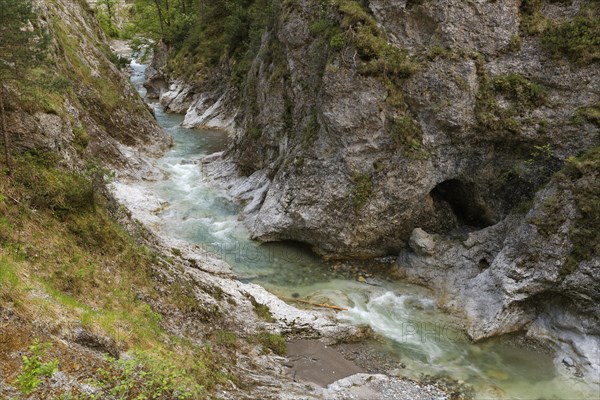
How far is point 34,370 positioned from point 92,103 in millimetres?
26041

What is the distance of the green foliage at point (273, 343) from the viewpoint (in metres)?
14.0

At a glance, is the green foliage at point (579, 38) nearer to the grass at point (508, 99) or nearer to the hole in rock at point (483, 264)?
the grass at point (508, 99)

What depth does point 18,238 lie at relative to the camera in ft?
36.5

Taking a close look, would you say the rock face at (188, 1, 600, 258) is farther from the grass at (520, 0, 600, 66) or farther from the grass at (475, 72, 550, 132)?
the grass at (520, 0, 600, 66)

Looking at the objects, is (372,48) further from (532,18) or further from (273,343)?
(273,343)

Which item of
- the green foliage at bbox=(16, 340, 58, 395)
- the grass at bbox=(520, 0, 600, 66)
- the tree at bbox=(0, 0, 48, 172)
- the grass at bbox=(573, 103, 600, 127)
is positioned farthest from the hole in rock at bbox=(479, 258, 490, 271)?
the tree at bbox=(0, 0, 48, 172)

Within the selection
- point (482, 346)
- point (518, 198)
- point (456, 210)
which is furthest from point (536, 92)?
point (482, 346)

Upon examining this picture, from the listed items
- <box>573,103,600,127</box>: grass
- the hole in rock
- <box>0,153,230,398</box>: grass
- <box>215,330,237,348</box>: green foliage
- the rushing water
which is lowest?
<box>215,330,237,348</box>: green foliage

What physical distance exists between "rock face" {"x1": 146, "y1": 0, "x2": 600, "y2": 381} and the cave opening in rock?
2.3 inches

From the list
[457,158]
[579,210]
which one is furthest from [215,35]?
[579,210]

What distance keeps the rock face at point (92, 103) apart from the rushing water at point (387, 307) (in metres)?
4.77

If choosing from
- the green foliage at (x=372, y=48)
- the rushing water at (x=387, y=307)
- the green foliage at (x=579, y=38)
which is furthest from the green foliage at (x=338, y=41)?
the rushing water at (x=387, y=307)

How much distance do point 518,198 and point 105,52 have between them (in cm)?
3447

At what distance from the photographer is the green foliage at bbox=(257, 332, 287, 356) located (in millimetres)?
13969
